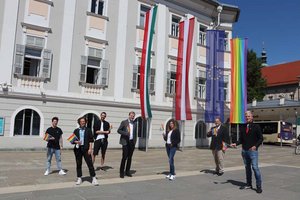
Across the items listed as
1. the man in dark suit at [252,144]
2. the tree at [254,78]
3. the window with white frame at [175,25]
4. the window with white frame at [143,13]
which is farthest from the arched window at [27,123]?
the tree at [254,78]

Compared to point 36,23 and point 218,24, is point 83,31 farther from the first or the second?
point 218,24

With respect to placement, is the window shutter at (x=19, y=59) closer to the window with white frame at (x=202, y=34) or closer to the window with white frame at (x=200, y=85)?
the window with white frame at (x=200, y=85)

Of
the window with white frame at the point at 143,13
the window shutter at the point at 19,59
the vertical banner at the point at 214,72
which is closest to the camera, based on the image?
the window shutter at the point at 19,59

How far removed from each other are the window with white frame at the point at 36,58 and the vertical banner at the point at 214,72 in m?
10.9

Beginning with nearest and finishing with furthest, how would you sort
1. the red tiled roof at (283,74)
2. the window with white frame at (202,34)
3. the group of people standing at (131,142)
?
the group of people standing at (131,142) → the window with white frame at (202,34) → the red tiled roof at (283,74)

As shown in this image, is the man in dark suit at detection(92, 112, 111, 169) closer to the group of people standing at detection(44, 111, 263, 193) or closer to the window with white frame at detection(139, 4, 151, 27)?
the group of people standing at detection(44, 111, 263, 193)

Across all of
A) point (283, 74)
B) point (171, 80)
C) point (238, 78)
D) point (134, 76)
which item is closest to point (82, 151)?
point (134, 76)

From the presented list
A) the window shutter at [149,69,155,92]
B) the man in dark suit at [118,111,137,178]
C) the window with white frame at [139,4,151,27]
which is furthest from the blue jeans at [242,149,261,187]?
the window with white frame at [139,4,151,27]

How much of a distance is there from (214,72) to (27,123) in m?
12.8

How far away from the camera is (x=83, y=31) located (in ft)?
61.0

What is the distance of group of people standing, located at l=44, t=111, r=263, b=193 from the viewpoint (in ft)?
27.1

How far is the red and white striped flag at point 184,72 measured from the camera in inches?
804

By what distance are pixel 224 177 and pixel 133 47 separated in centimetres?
1233

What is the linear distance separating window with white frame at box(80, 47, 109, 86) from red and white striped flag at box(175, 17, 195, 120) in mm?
4776
